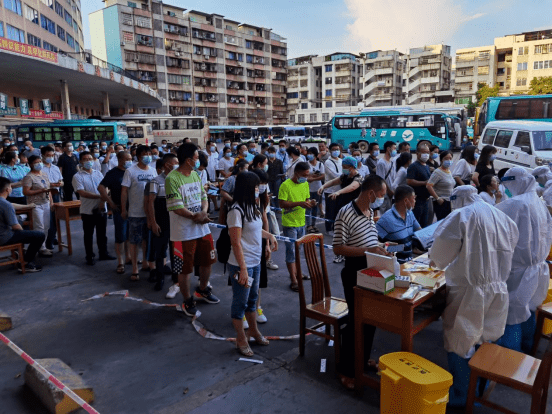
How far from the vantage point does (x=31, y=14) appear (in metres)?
35.2

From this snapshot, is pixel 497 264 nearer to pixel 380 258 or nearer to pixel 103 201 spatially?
pixel 380 258

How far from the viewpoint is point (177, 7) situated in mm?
→ 64875

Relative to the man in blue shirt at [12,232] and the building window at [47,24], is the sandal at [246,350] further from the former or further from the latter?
the building window at [47,24]

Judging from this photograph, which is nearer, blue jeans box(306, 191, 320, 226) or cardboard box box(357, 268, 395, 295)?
cardboard box box(357, 268, 395, 295)

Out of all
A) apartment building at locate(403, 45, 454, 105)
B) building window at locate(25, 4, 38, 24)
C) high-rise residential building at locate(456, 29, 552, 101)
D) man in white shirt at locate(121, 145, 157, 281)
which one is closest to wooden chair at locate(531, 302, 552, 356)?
man in white shirt at locate(121, 145, 157, 281)

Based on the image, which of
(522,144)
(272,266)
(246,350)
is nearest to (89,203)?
(272,266)

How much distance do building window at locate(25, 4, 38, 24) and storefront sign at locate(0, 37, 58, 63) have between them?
618 inches

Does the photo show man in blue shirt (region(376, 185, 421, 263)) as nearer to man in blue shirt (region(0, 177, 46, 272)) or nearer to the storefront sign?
man in blue shirt (region(0, 177, 46, 272))

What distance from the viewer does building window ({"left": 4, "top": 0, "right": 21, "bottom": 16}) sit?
102ft

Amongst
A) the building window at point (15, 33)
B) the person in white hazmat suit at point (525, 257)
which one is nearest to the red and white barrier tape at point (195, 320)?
the person in white hazmat suit at point (525, 257)

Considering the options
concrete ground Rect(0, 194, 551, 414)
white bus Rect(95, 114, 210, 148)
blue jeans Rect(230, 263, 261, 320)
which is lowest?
concrete ground Rect(0, 194, 551, 414)

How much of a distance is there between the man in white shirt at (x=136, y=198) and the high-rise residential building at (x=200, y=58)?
58.2 meters

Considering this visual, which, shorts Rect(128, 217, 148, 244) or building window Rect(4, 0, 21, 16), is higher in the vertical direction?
building window Rect(4, 0, 21, 16)

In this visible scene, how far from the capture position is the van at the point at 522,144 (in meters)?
11.5
